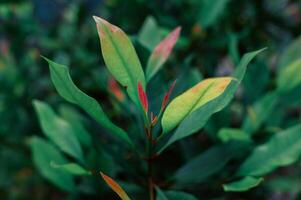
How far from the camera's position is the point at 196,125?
0.61 m

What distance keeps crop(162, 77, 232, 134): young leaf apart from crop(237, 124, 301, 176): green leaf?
0.21m

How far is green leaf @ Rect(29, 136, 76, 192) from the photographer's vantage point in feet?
2.78

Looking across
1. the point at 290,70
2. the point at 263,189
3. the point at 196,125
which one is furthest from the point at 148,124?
the point at 263,189

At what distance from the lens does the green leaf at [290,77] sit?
0.79 m

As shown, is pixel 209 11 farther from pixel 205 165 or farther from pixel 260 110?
pixel 205 165

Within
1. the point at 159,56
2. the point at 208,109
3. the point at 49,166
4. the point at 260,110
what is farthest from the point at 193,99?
the point at 49,166

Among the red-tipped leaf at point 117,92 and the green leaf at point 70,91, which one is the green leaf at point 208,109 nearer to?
the green leaf at point 70,91

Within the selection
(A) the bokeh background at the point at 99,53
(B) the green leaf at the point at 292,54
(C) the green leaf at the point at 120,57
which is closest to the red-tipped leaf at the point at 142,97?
(C) the green leaf at the point at 120,57

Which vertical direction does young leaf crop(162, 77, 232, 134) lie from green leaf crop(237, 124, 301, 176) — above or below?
above

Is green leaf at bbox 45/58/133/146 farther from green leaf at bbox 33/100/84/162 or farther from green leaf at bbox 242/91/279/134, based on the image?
green leaf at bbox 242/91/279/134

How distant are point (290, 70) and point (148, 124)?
0.33 metres

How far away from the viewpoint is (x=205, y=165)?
0.76 m

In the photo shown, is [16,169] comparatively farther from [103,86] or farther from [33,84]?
[103,86]

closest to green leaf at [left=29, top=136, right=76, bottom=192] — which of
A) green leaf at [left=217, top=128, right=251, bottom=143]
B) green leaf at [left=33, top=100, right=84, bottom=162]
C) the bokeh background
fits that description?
green leaf at [left=33, top=100, right=84, bottom=162]
